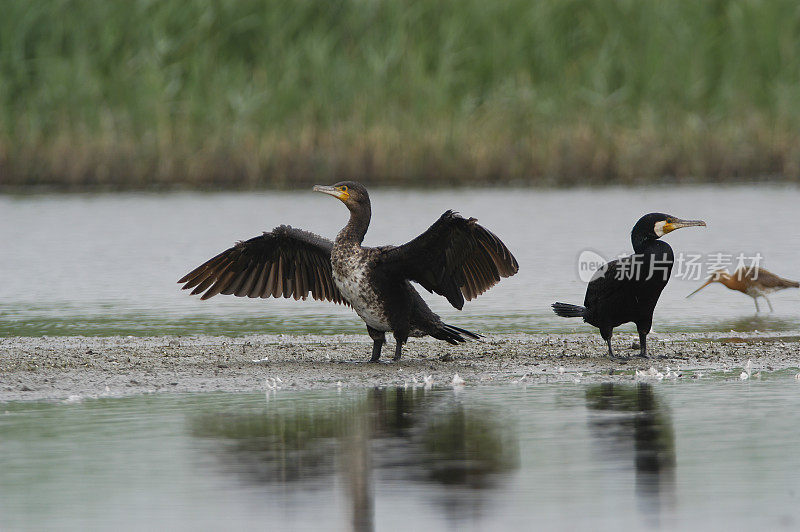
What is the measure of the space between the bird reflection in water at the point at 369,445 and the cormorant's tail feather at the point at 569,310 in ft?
6.13

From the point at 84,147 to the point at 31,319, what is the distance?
11.8 m

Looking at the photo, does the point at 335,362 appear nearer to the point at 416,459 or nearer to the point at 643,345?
the point at 643,345

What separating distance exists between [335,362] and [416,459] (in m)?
3.12

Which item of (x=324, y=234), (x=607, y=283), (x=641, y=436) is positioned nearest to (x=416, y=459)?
(x=641, y=436)

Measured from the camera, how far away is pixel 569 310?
31.5 feet

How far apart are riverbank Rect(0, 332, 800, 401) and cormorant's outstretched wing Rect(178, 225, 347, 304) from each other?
1.33ft

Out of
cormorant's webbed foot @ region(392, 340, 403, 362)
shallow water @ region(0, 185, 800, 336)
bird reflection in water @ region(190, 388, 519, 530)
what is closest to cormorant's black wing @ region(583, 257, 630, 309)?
cormorant's webbed foot @ region(392, 340, 403, 362)

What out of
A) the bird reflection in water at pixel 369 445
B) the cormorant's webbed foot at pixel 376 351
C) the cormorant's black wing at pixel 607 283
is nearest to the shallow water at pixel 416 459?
the bird reflection in water at pixel 369 445

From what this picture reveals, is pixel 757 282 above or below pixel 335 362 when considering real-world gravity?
above

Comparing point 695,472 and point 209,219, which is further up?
point 209,219

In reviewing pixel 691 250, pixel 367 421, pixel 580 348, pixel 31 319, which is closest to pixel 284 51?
pixel 691 250

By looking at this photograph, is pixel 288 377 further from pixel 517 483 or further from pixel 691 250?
pixel 691 250

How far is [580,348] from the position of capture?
9836 millimetres

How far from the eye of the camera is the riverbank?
834 cm
